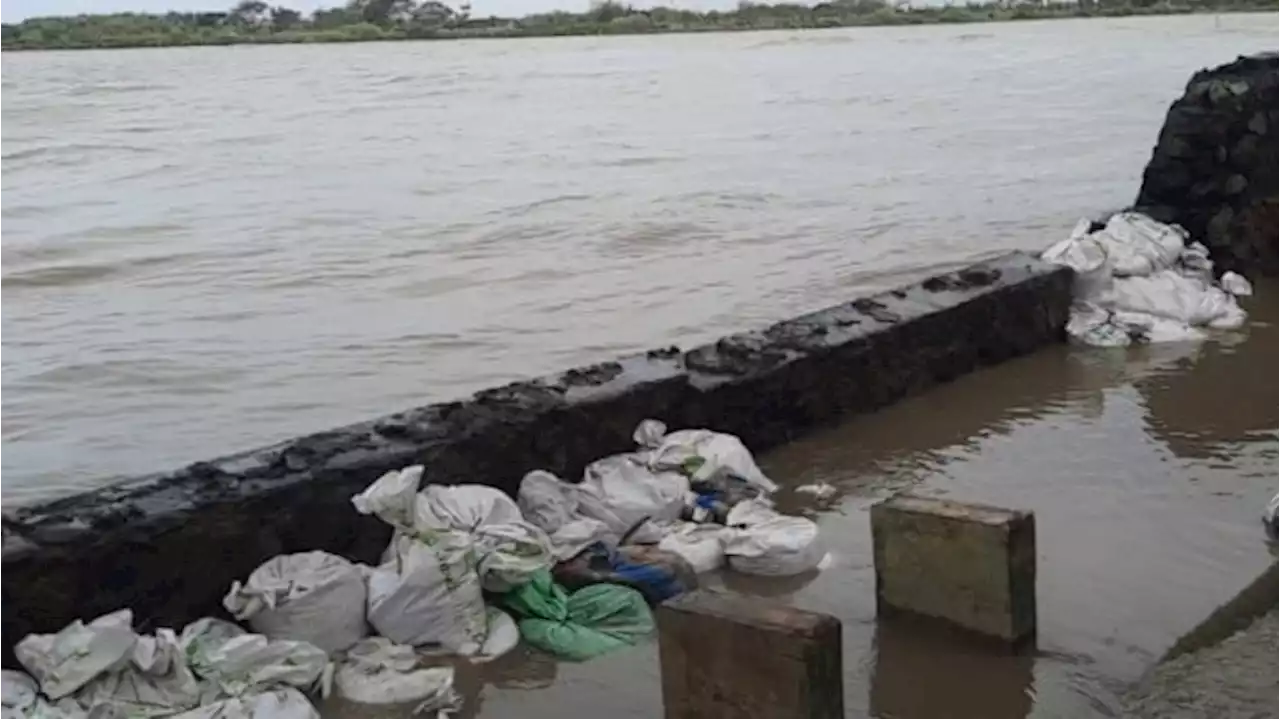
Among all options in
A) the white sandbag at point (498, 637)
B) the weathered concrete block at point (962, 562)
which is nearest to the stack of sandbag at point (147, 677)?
the white sandbag at point (498, 637)

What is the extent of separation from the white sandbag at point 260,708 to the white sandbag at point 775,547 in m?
1.70

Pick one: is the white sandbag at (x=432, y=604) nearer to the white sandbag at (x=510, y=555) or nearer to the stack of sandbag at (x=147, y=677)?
the white sandbag at (x=510, y=555)

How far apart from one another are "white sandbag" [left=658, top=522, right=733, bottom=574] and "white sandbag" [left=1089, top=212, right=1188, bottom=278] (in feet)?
14.5

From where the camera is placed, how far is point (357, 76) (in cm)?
5288

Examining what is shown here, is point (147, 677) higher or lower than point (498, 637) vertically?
higher

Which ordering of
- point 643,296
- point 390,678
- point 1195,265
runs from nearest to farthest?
1. point 390,678
2. point 1195,265
3. point 643,296

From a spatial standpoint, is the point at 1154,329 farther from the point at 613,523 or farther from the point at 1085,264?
the point at 613,523

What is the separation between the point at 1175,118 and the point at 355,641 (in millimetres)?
7726

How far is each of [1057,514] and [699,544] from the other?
1396 millimetres

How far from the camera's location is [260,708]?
168 inches

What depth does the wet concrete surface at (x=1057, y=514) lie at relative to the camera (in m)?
4.49

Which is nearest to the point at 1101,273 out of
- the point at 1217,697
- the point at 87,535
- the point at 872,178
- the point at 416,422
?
the point at 416,422

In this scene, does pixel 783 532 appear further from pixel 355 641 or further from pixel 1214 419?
pixel 1214 419

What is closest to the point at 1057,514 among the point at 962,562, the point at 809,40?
the point at 962,562
